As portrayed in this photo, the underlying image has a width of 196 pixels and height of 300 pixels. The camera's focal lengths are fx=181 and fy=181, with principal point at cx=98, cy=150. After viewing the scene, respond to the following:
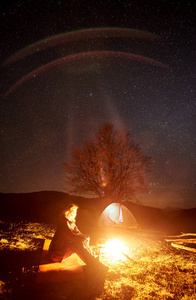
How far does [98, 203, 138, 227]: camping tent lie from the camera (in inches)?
535

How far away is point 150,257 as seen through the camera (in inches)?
229

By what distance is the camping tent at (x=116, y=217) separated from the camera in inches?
535

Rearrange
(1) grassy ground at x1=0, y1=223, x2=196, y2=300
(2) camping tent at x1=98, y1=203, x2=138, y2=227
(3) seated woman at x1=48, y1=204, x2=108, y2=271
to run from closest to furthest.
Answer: (1) grassy ground at x1=0, y1=223, x2=196, y2=300 < (3) seated woman at x1=48, y1=204, x2=108, y2=271 < (2) camping tent at x1=98, y1=203, x2=138, y2=227

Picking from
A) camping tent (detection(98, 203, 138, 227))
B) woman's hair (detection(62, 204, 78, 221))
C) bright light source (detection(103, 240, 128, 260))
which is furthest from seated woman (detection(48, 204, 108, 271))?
camping tent (detection(98, 203, 138, 227))

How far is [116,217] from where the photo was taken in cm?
1384

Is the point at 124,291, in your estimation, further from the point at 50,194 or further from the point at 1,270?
the point at 50,194

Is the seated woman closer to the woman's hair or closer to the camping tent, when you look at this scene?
the woman's hair

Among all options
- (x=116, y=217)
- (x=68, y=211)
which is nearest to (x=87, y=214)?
(x=116, y=217)

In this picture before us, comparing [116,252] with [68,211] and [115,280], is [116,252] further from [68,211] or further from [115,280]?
[68,211]

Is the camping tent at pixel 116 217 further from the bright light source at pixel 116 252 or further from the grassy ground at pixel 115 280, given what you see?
the grassy ground at pixel 115 280

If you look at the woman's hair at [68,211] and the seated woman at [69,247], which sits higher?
the woman's hair at [68,211]

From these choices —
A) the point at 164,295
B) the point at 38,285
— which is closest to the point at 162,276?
the point at 164,295

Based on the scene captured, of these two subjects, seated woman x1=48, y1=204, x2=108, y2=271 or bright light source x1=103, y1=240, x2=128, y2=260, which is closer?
seated woman x1=48, y1=204, x2=108, y2=271

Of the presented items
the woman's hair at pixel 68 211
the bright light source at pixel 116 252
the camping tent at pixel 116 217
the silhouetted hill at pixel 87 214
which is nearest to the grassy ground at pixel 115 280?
the bright light source at pixel 116 252
